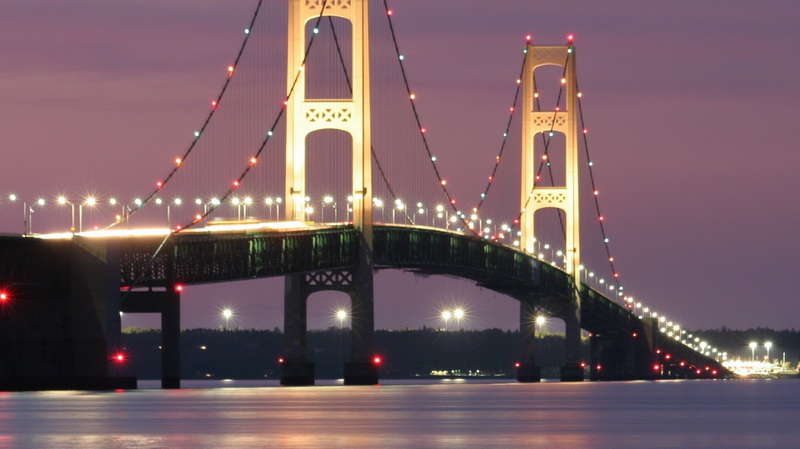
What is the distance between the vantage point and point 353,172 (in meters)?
91.0

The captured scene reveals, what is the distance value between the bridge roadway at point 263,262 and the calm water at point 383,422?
506 centimetres

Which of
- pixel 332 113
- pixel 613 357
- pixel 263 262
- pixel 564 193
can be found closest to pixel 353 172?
pixel 332 113

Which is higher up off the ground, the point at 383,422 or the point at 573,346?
the point at 573,346

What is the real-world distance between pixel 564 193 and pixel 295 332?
3832 centimetres

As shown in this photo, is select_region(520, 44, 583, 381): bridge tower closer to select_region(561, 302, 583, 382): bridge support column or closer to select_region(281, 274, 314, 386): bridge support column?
select_region(561, 302, 583, 382): bridge support column

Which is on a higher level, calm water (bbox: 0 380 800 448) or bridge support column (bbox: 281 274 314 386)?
bridge support column (bbox: 281 274 314 386)

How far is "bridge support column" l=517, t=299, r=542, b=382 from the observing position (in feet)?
422

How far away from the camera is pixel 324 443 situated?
40938 mm

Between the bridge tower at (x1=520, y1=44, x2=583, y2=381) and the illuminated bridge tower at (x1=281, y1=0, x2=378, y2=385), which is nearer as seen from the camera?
the illuminated bridge tower at (x1=281, y1=0, x2=378, y2=385)

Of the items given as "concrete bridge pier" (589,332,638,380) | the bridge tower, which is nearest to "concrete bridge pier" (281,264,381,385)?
the bridge tower

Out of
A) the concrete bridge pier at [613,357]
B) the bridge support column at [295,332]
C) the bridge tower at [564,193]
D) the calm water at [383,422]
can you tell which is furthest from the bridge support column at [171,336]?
the concrete bridge pier at [613,357]

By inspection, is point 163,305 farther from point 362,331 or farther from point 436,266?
point 436,266

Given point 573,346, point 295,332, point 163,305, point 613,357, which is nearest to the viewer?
point 163,305

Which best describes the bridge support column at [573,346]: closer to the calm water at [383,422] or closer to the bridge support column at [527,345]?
the bridge support column at [527,345]
